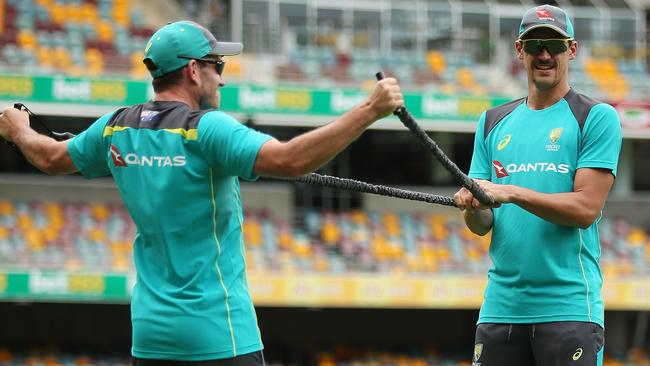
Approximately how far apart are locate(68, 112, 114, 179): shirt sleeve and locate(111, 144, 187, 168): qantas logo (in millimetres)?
128

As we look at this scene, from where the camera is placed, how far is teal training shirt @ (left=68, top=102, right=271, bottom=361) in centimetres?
363

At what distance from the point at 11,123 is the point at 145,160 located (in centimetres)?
79

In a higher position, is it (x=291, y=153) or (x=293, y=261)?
(x=291, y=153)

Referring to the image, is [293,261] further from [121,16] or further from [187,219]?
[187,219]

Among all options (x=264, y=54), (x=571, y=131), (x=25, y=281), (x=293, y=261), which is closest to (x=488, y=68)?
(x=264, y=54)

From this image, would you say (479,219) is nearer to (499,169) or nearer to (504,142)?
(499,169)

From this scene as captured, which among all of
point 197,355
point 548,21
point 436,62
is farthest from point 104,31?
point 197,355

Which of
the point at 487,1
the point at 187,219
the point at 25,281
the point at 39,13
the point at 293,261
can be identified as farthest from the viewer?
the point at 487,1

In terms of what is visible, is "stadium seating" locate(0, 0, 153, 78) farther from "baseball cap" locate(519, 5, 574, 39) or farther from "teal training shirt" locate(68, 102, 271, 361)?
"teal training shirt" locate(68, 102, 271, 361)

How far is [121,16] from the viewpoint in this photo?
61.2ft

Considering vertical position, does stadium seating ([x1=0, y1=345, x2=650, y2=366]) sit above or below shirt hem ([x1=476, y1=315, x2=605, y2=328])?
below

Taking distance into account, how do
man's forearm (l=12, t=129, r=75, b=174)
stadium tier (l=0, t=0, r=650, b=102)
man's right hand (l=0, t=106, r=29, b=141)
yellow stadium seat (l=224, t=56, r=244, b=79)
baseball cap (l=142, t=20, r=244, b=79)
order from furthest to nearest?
yellow stadium seat (l=224, t=56, r=244, b=79)
stadium tier (l=0, t=0, r=650, b=102)
man's right hand (l=0, t=106, r=29, b=141)
man's forearm (l=12, t=129, r=75, b=174)
baseball cap (l=142, t=20, r=244, b=79)

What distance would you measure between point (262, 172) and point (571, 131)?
143cm

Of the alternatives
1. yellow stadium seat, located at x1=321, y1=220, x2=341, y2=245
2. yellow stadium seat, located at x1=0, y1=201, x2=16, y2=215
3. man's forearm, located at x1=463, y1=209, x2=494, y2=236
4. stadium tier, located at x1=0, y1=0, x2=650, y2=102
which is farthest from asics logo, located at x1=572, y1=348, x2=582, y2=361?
yellow stadium seat, located at x1=0, y1=201, x2=16, y2=215
